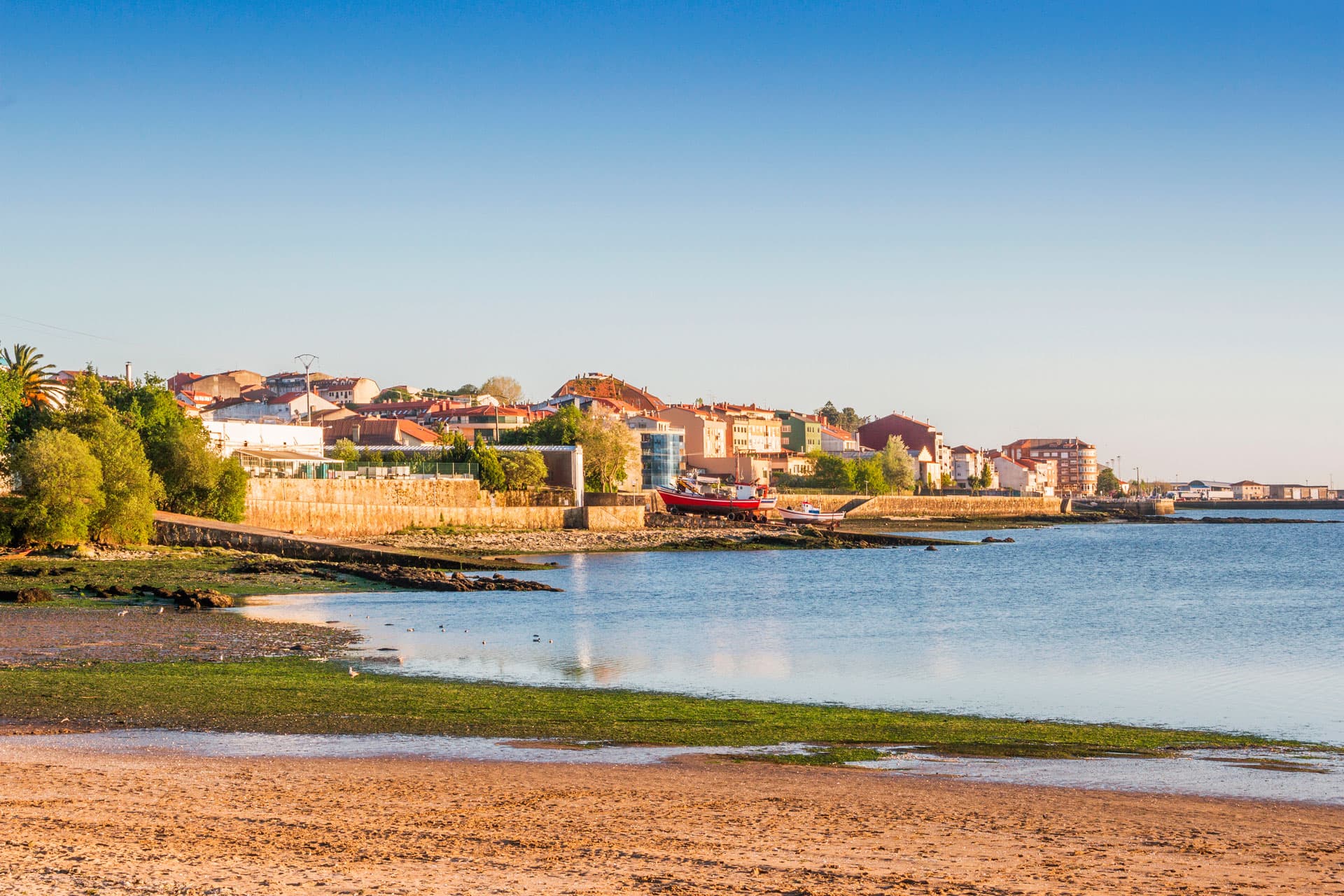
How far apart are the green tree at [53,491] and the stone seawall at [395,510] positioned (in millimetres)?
14740

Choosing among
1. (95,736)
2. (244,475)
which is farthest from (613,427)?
(95,736)

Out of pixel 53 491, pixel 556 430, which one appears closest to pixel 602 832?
pixel 53 491

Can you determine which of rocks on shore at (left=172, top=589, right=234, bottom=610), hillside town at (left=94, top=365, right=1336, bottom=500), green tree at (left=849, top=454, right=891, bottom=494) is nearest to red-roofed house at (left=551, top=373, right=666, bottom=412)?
hillside town at (left=94, top=365, right=1336, bottom=500)

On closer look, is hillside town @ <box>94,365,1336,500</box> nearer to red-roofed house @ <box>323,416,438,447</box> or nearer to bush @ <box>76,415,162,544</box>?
red-roofed house @ <box>323,416,438,447</box>

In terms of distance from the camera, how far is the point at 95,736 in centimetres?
1243

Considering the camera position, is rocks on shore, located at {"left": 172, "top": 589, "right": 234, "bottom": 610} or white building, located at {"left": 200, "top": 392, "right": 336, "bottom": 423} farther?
white building, located at {"left": 200, "top": 392, "right": 336, "bottom": 423}

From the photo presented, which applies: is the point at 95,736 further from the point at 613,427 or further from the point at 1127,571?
the point at 613,427

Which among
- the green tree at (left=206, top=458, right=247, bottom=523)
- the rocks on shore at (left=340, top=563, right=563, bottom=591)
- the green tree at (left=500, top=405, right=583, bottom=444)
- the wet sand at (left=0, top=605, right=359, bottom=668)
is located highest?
the green tree at (left=500, top=405, right=583, bottom=444)

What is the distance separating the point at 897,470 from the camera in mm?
154375

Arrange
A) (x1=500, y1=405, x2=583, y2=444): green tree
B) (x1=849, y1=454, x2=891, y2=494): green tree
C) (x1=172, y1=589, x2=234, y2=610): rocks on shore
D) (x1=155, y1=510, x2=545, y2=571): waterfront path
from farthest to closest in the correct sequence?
(x1=849, y1=454, x2=891, y2=494): green tree, (x1=500, y1=405, x2=583, y2=444): green tree, (x1=155, y1=510, x2=545, y2=571): waterfront path, (x1=172, y1=589, x2=234, y2=610): rocks on shore

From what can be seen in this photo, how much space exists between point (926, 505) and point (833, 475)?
47.9 ft

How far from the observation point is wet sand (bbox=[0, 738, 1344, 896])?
24.0 ft

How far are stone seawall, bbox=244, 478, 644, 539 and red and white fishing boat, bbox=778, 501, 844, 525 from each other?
23007mm

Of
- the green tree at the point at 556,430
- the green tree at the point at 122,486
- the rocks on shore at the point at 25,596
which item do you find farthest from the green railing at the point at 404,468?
the rocks on shore at the point at 25,596
